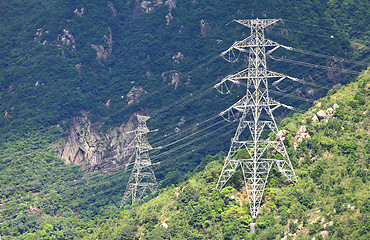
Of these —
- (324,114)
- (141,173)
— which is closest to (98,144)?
(141,173)

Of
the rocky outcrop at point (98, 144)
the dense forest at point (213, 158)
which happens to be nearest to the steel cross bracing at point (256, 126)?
the dense forest at point (213, 158)

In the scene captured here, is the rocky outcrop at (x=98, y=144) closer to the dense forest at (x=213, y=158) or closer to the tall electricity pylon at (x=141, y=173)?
the dense forest at (x=213, y=158)

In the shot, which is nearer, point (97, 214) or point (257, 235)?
point (257, 235)

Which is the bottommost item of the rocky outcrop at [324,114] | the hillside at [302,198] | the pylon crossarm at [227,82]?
the hillside at [302,198]

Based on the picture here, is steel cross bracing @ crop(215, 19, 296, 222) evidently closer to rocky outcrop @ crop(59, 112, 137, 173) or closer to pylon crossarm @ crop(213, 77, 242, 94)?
pylon crossarm @ crop(213, 77, 242, 94)

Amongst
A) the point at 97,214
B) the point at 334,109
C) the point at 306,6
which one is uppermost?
the point at 306,6

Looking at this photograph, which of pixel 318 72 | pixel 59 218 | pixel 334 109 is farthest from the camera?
pixel 318 72

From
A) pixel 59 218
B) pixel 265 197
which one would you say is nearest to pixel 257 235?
pixel 265 197

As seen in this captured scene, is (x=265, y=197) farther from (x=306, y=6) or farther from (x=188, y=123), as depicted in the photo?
(x=306, y=6)

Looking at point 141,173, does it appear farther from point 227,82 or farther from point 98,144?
point 98,144
